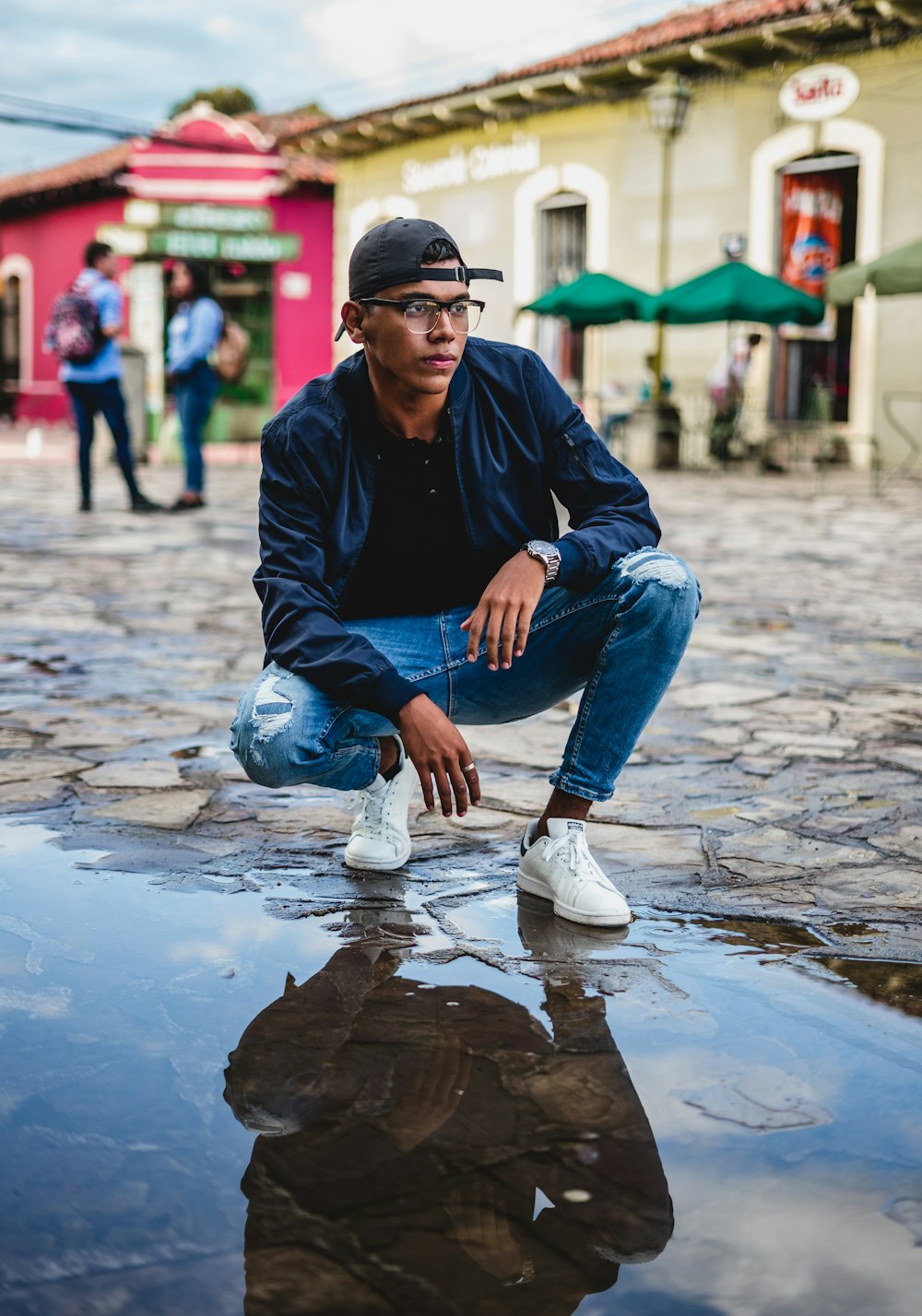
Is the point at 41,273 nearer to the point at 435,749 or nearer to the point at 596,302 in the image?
the point at 596,302

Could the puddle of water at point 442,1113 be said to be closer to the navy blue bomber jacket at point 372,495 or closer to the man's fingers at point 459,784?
the man's fingers at point 459,784

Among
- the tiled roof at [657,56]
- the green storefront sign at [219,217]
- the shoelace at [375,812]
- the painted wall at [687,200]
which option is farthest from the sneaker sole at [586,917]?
the green storefront sign at [219,217]

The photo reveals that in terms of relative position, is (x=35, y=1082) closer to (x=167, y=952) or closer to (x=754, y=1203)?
(x=167, y=952)

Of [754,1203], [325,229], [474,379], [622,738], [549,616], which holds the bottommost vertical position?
[754,1203]

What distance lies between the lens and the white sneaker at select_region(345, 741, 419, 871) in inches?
126

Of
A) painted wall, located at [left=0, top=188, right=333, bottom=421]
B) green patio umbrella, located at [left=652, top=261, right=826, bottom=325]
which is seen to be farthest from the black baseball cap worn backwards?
painted wall, located at [left=0, top=188, right=333, bottom=421]

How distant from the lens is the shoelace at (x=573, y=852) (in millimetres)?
2949

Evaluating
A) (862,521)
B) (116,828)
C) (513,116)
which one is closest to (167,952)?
(116,828)

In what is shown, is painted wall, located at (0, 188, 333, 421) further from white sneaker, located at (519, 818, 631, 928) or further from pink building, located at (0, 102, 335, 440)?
white sneaker, located at (519, 818, 631, 928)

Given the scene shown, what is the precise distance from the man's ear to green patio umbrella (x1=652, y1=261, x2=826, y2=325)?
11855 millimetres

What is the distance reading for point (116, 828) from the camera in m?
3.47

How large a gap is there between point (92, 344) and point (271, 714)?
7.93m

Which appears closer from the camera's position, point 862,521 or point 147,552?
point 147,552

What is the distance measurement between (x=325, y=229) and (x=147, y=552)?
1800cm
